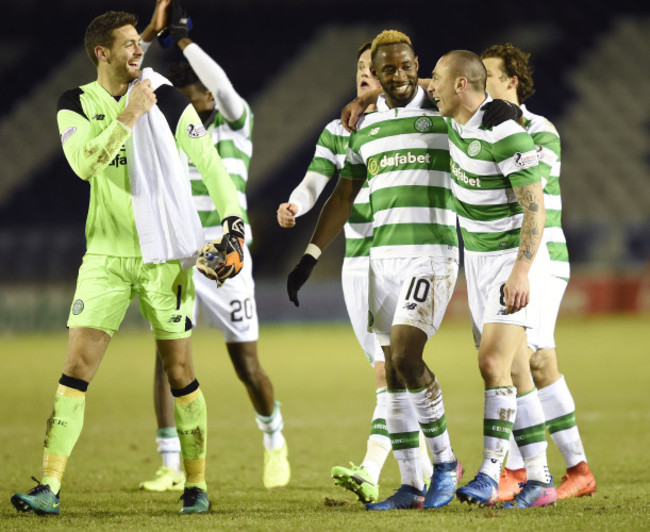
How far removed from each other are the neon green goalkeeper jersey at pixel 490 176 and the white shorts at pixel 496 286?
7 centimetres

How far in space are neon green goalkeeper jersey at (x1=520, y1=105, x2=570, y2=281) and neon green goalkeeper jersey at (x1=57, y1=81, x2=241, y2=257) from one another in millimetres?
1845

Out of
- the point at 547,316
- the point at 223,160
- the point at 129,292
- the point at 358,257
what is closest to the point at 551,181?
the point at 547,316

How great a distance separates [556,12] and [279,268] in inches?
479

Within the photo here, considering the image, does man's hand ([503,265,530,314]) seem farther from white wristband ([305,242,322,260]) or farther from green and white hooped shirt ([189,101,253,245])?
green and white hooped shirt ([189,101,253,245])

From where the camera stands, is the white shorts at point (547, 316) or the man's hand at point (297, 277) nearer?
the man's hand at point (297, 277)

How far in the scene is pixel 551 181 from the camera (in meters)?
5.83

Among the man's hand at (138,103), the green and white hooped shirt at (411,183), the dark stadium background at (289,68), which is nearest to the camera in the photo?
the man's hand at (138,103)

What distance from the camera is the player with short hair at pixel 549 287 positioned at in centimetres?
565

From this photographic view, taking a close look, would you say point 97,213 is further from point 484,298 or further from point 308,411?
point 308,411

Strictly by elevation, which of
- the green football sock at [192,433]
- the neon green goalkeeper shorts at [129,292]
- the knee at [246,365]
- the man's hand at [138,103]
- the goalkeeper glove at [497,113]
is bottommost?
the green football sock at [192,433]

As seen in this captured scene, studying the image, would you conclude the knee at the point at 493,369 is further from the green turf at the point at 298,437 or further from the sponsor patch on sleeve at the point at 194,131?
the sponsor patch on sleeve at the point at 194,131

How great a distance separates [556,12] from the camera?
29.3m

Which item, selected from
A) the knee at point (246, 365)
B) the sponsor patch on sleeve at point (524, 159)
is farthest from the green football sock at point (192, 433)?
the sponsor patch on sleeve at point (524, 159)

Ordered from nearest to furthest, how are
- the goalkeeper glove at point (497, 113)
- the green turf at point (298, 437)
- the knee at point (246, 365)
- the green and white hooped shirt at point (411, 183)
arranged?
the green turf at point (298, 437) < the goalkeeper glove at point (497, 113) < the green and white hooped shirt at point (411, 183) < the knee at point (246, 365)
